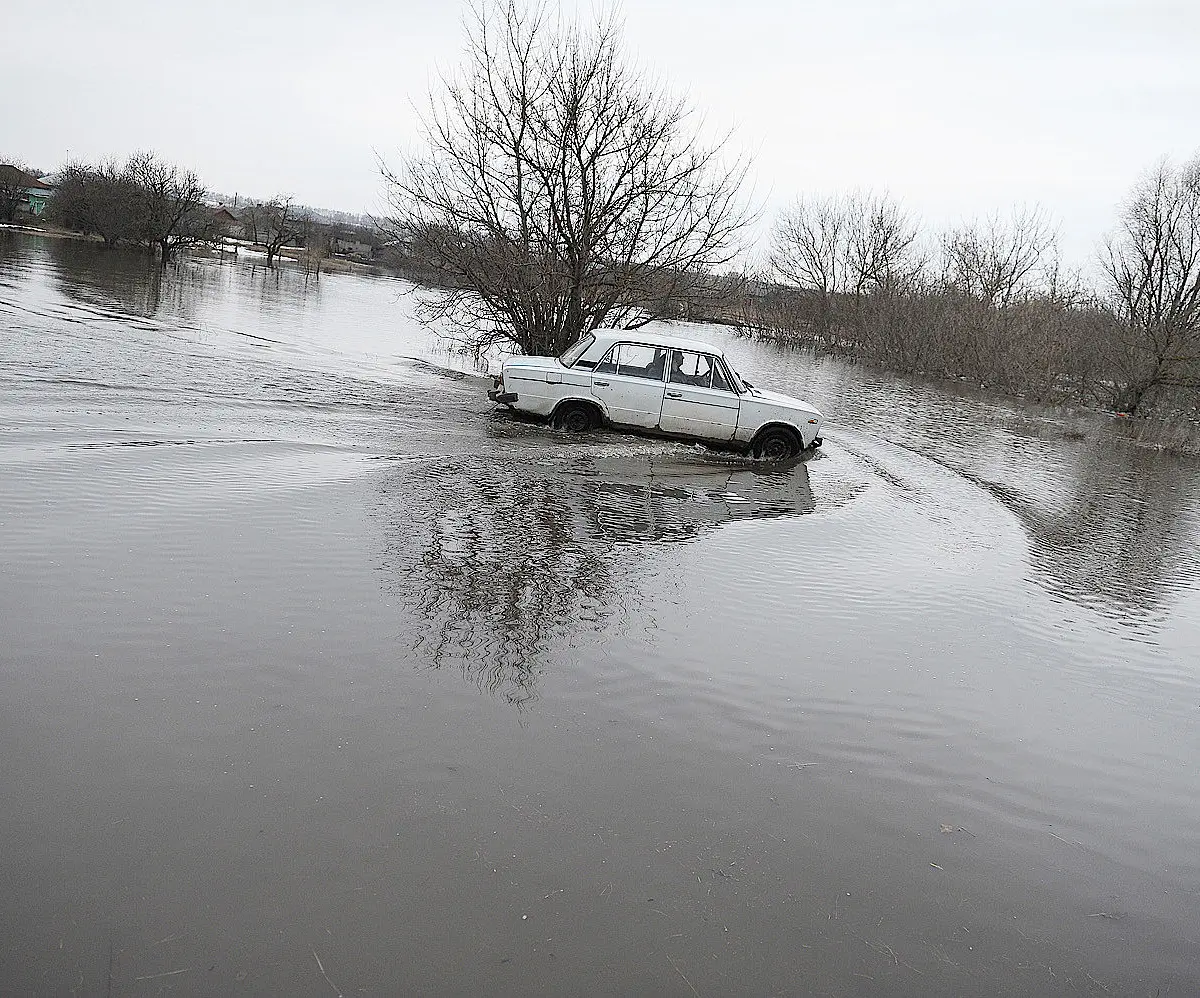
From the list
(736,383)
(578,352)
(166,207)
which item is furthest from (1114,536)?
(166,207)

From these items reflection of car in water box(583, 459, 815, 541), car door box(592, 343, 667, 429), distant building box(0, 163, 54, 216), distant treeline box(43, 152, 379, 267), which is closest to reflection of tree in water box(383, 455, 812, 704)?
reflection of car in water box(583, 459, 815, 541)

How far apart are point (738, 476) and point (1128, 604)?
5485mm

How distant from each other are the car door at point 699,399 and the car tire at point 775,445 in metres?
0.45

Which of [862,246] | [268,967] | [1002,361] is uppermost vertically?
[862,246]

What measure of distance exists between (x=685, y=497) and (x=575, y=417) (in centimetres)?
362

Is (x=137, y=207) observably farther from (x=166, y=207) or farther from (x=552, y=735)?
(x=552, y=735)

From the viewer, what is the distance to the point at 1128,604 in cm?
915

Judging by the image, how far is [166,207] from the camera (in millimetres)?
60094

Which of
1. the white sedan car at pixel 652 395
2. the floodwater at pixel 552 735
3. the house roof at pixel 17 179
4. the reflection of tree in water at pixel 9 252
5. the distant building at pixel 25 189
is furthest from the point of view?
the house roof at pixel 17 179

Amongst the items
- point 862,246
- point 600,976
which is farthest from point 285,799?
point 862,246

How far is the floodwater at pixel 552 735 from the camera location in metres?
3.53

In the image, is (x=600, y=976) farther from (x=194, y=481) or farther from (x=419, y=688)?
(x=194, y=481)

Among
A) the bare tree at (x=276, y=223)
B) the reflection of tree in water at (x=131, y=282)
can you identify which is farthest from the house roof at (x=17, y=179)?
the reflection of tree in water at (x=131, y=282)

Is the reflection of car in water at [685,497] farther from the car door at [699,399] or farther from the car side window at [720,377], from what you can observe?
the car side window at [720,377]
